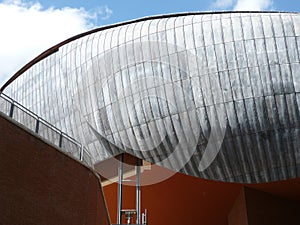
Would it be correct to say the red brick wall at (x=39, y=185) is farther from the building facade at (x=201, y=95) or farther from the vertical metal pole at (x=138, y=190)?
the building facade at (x=201, y=95)

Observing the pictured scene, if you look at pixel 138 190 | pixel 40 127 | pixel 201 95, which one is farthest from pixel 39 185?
pixel 201 95

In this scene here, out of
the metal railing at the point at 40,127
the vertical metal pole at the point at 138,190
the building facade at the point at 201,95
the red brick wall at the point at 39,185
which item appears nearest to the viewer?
the red brick wall at the point at 39,185

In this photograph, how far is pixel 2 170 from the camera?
29.7 feet

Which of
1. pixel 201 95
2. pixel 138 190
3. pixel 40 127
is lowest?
pixel 138 190

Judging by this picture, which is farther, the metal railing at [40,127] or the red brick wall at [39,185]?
the metal railing at [40,127]

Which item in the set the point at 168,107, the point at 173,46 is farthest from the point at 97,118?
the point at 173,46

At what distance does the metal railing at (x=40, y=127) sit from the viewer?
10.7 meters

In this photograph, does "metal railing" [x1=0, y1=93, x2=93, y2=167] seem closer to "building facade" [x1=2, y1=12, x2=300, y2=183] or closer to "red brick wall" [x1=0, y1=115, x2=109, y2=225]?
"red brick wall" [x1=0, y1=115, x2=109, y2=225]

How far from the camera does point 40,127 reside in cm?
1134

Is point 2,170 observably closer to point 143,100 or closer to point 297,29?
point 143,100

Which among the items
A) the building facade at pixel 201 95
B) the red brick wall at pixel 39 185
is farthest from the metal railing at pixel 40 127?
the building facade at pixel 201 95

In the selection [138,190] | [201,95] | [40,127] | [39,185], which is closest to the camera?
[39,185]

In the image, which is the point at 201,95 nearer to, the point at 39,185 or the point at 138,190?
the point at 138,190

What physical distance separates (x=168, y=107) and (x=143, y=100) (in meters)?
1.29
